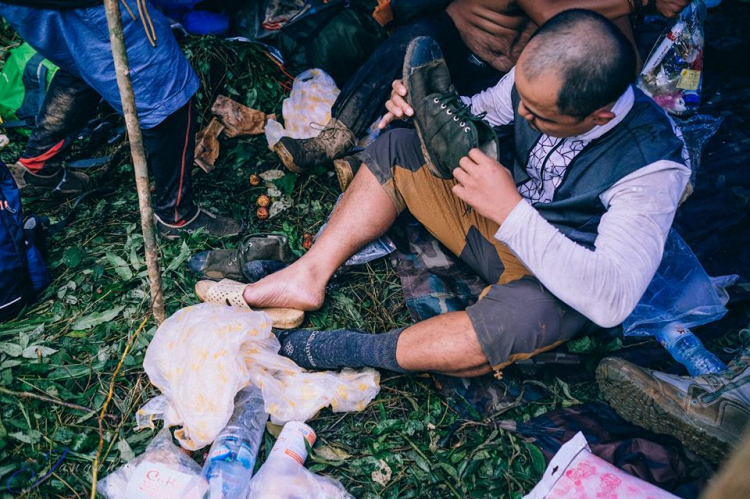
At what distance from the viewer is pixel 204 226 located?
10.2ft

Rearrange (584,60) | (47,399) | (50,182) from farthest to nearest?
(50,182) < (47,399) < (584,60)

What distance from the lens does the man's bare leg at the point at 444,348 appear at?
2.23m

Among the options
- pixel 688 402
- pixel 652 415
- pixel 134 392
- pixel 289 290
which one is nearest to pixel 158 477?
pixel 134 392

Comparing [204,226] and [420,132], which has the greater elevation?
[420,132]

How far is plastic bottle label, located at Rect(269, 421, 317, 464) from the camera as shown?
2.14 metres

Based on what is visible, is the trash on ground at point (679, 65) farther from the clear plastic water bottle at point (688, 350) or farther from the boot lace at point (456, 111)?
the boot lace at point (456, 111)

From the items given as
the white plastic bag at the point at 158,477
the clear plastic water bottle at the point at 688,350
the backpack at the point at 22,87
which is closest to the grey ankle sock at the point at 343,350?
the white plastic bag at the point at 158,477

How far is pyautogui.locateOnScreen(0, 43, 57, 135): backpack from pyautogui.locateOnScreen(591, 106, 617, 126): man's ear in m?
3.29

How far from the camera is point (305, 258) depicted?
268 cm

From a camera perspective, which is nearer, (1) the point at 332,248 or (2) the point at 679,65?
(1) the point at 332,248

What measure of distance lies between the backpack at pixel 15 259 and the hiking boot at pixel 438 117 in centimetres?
200

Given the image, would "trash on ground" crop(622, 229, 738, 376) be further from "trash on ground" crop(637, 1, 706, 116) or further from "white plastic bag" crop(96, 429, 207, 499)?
"white plastic bag" crop(96, 429, 207, 499)

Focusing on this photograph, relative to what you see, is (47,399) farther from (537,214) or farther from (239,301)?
Answer: (537,214)

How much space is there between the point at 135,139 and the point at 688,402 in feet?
7.87
